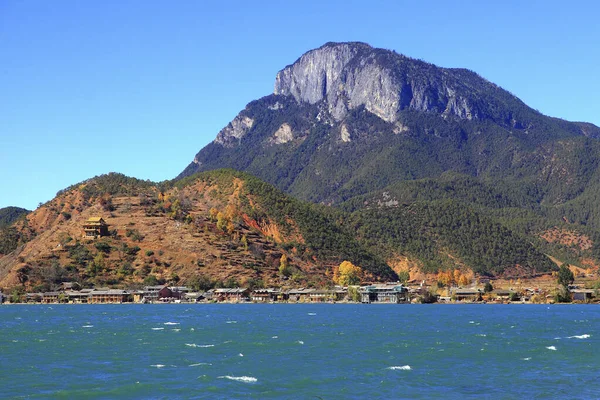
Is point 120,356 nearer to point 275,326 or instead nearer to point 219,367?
point 219,367

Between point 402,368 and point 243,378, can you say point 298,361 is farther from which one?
point 243,378

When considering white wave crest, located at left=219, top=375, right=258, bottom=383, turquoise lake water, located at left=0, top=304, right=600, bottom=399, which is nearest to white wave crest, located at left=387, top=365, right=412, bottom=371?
turquoise lake water, located at left=0, top=304, right=600, bottom=399

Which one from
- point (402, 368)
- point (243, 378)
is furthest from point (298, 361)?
point (243, 378)

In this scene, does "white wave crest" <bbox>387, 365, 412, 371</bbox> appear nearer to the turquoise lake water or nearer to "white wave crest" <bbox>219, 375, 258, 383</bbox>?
the turquoise lake water

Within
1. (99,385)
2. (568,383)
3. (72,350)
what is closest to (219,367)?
(99,385)

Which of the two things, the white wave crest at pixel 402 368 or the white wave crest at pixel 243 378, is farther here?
the white wave crest at pixel 402 368

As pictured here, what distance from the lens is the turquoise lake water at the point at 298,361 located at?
68.3 meters

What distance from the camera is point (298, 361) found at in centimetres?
8481

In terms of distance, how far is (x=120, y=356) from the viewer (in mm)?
87938

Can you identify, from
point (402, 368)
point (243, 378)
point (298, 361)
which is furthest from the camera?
point (298, 361)

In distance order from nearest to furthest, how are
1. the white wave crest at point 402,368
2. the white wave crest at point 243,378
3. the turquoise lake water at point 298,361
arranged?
the turquoise lake water at point 298,361
the white wave crest at point 243,378
the white wave crest at point 402,368

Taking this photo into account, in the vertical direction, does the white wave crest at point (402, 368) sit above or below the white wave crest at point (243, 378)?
above

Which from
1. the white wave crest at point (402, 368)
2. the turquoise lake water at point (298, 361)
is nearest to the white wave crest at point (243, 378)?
the turquoise lake water at point (298, 361)

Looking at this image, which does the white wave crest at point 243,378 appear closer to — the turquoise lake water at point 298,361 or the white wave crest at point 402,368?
the turquoise lake water at point 298,361
